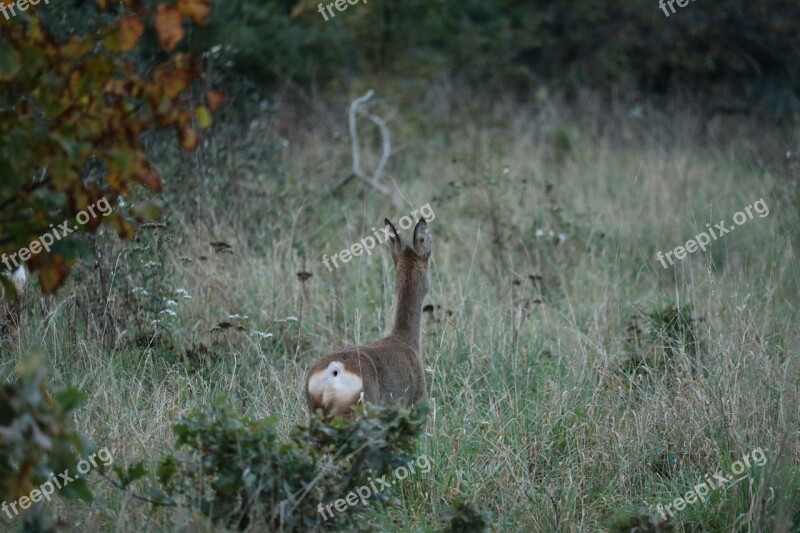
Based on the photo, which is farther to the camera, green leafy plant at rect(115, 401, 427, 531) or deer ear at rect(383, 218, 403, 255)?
deer ear at rect(383, 218, 403, 255)

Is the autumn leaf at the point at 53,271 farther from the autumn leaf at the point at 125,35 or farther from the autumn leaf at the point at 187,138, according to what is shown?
the autumn leaf at the point at 125,35

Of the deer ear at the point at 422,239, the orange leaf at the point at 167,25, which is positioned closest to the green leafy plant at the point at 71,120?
the orange leaf at the point at 167,25

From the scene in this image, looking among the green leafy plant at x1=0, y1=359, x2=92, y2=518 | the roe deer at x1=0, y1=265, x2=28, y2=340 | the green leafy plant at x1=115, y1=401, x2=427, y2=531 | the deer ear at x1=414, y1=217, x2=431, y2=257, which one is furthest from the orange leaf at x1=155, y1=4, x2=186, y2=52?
the roe deer at x1=0, y1=265, x2=28, y2=340

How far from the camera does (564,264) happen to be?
8.02 metres

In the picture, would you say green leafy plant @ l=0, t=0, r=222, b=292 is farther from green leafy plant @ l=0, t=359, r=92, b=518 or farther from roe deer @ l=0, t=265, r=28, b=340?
roe deer @ l=0, t=265, r=28, b=340

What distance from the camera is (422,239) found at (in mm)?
5410

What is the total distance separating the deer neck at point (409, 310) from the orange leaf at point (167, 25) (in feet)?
8.23

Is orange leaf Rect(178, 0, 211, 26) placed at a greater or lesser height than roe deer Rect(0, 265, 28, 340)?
greater

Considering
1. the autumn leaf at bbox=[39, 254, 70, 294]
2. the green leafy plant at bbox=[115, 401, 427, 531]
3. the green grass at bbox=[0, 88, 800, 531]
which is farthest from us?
the green grass at bbox=[0, 88, 800, 531]

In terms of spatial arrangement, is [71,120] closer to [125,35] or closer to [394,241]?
[125,35]

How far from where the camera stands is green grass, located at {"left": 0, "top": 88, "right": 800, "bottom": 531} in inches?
185

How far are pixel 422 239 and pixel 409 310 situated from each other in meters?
0.40

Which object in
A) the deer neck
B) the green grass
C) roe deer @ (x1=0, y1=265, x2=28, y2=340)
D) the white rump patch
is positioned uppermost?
roe deer @ (x1=0, y1=265, x2=28, y2=340)

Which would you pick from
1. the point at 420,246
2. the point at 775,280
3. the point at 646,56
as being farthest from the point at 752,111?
the point at 420,246
